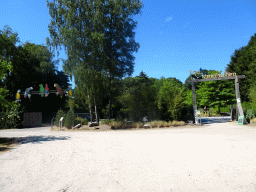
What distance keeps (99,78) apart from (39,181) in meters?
16.8

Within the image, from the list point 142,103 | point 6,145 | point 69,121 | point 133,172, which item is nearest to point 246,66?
point 142,103

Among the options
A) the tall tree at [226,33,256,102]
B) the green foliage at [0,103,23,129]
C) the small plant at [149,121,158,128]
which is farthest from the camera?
the tall tree at [226,33,256,102]

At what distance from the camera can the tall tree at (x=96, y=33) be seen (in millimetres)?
19547

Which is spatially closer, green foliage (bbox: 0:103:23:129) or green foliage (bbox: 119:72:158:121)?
green foliage (bbox: 119:72:158:121)

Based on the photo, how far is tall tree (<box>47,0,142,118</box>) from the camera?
64.1ft

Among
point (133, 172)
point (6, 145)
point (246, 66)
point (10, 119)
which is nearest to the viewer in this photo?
point (133, 172)

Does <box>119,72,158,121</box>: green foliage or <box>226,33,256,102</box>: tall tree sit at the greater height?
<box>226,33,256,102</box>: tall tree

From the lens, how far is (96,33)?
18859 mm

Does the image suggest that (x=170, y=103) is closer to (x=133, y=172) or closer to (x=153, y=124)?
(x=153, y=124)

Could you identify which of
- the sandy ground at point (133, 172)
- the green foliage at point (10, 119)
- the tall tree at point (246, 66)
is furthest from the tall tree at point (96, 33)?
the tall tree at point (246, 66)

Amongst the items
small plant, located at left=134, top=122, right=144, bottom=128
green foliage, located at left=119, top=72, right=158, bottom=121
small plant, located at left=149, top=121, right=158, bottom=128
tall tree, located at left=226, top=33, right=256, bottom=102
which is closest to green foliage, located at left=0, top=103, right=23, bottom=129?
green foliage, located at left=119, top=72, right=158, bottom=121

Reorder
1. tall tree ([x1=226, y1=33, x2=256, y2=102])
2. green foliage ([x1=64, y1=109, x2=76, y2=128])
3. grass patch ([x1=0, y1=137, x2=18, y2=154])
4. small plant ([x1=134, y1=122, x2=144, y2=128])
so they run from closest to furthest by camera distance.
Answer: grass patch ([x1=0, y1=137, x2=18, y2=154])
small plant ([x1=134, y1=122, x2=144, y2=128])
green foliage ([x1=64, y1=109, x2=76, y2=128])
tall tree ([x1=226, y1=33, x2=256, y2=102])

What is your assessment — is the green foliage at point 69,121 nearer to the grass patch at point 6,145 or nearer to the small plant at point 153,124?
the small plant at point 153,124

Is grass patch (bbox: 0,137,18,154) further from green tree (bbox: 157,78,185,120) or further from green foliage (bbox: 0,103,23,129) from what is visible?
green foliage (bbox: 0,103,23,129)
